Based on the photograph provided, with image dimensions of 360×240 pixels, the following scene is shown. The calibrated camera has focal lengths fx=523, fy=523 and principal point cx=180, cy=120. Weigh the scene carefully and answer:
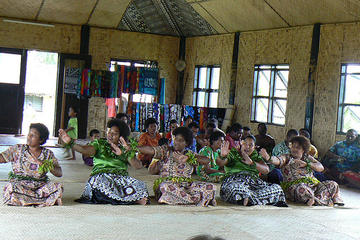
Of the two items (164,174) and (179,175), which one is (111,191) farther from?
(179,175)

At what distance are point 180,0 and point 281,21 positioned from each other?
298 centimetres

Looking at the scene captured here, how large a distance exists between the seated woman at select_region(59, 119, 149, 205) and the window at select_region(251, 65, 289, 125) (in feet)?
21.1

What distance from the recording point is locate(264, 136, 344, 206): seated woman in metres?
6.59

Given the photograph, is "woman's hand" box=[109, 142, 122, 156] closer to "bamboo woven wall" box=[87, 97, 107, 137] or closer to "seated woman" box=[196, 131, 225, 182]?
"seated woman" box=[196, 131, 225, 182]

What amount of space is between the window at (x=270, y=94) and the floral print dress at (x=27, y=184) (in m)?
7.22

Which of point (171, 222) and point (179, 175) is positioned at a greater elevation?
point (179, 175)

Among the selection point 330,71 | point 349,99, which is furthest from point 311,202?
point 330,71

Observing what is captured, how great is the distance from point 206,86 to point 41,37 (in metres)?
4.50

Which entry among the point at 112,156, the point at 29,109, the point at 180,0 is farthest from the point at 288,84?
the point at 29,109

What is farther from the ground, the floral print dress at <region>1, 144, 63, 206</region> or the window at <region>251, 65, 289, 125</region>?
the window at <region>251, 65, 289, 125</region>

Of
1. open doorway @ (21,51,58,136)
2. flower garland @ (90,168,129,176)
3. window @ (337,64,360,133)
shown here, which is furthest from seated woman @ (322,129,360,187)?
open doorway @ (21,51,58,136)

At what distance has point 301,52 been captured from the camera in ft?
36.3

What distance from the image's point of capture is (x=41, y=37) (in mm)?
13297

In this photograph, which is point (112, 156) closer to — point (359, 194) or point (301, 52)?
point (359, 194)
